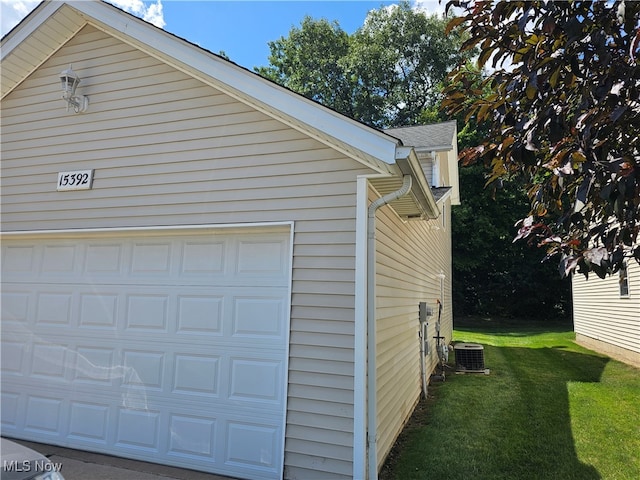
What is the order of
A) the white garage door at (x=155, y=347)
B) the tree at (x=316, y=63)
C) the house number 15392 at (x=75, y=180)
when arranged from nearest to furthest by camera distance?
the white garage door at (x=155, y=347) < the house number 15392 at (x=75, y=180) < the tree at (x=316, y=63)

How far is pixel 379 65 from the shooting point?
2862cm

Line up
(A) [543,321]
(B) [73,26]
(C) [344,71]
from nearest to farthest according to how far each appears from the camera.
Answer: (B) [73,26] < (A) [543,321] < (C) [344,71]

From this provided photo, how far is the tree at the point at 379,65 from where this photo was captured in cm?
2858

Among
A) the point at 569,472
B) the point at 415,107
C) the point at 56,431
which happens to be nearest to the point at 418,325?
the point at 569,472

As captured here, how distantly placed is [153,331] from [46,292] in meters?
1.67

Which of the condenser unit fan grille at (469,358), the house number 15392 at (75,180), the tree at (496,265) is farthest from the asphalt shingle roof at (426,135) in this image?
the tree at (496,265)

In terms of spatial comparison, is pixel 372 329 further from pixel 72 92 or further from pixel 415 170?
pixel 72 92

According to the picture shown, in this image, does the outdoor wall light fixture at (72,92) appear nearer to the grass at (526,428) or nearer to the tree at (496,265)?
the grass at (526,428)

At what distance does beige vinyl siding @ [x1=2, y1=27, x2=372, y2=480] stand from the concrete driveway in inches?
42.1

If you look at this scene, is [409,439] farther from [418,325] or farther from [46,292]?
[46,292]

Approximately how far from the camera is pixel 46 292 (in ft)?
16.9

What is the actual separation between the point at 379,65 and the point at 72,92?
86.9 ft

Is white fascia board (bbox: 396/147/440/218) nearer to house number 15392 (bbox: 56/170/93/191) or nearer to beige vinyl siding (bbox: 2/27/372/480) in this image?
beige vinyl siding (bbox: 2/27/372/480)

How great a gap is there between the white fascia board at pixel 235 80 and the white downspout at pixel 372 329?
0.31 m
